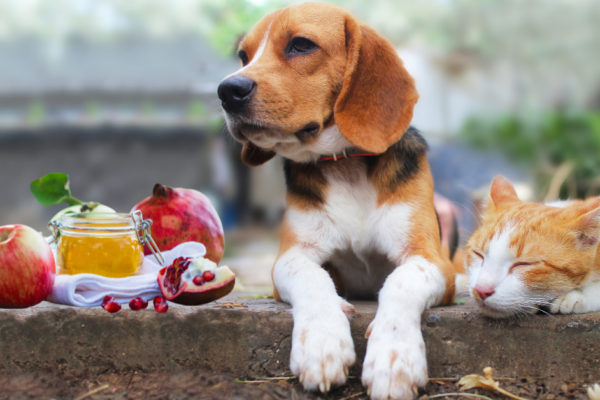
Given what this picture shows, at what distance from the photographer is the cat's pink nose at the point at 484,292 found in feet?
6.59

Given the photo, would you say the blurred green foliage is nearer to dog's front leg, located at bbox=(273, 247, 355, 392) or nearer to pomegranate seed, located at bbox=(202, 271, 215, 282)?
dog's front leg, located at bbox=(273, 247, 355, 392)

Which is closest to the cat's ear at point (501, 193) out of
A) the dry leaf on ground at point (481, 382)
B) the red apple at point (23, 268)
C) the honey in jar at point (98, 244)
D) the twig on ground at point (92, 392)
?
the dry leaf on ground at point (481, 382)

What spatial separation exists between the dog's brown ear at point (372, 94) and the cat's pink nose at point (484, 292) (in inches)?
25.2

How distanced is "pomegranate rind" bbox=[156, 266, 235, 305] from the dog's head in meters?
0.55

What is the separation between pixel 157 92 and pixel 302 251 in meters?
6.20

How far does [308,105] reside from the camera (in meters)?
2.34

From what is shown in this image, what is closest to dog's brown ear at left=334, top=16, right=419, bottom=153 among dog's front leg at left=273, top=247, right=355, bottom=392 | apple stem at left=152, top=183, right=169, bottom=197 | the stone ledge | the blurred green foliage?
dog's front leg at left=273, top=247, right=355, bottom=392

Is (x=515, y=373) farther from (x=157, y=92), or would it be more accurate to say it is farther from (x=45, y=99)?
(x=45, y=99)

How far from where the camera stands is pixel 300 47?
242 cm

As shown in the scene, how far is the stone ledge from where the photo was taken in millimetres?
2020

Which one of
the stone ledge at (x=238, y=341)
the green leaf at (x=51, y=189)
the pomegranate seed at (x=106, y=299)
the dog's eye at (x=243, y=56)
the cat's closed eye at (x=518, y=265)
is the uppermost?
the dog's eye at (x=243, y=56)

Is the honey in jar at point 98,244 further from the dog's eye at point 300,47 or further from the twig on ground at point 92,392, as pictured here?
the dog's eye at point 300,47

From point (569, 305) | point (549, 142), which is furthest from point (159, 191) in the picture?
point (549, 142)

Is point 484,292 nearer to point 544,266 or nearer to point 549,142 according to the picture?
point 544,266
